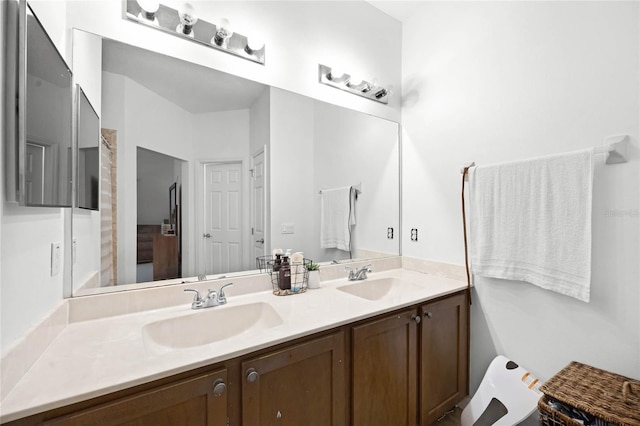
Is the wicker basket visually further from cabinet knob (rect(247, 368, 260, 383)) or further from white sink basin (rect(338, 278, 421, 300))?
cabinet knob (rect(247, 368, 260, 383))

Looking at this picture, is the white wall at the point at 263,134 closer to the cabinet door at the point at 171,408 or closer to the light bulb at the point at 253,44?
the light bulb at the point at 253,44

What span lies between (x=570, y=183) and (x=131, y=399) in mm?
1994

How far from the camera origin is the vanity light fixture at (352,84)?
2.01 m

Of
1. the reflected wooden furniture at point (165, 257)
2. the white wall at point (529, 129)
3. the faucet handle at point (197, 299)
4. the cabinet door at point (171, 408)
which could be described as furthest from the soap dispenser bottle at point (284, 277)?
the white wall at point (529, 129)

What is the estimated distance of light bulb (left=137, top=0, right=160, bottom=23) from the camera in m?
1.31

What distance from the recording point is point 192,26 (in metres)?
1.47

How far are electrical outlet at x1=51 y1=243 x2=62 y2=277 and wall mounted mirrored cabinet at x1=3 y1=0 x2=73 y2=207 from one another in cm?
18

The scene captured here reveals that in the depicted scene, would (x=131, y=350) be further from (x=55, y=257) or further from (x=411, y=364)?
(x=411, y=364)

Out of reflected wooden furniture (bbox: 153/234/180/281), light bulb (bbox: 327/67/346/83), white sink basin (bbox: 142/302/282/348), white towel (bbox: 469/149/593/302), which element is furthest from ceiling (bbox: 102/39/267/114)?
white towel (bbox: 469/149/593/302)

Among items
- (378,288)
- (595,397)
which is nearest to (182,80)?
(378,288)

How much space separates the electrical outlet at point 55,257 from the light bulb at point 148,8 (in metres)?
1.07

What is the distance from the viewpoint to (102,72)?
1.29 meters

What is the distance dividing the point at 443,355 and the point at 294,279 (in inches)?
39.2

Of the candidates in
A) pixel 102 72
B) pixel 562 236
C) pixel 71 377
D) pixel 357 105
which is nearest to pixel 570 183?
pixel 562 236
